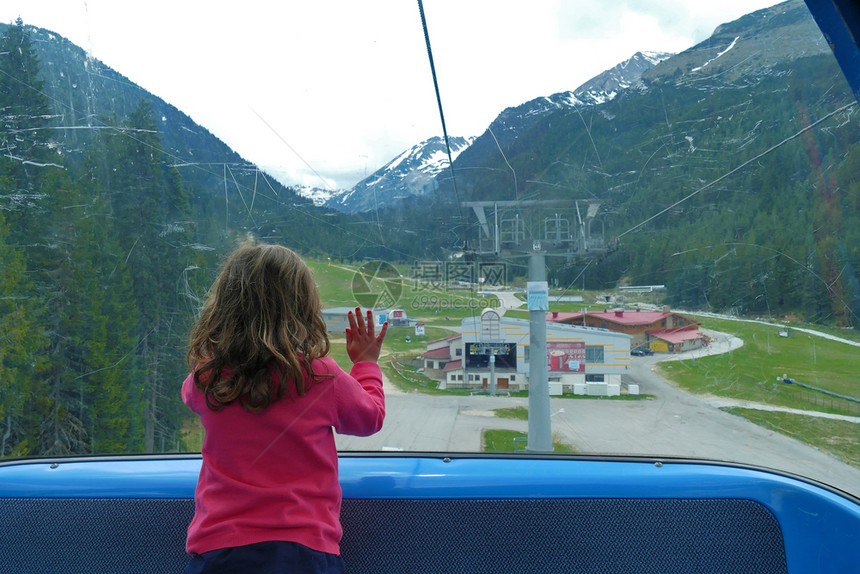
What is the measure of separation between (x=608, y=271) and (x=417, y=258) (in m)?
0.58

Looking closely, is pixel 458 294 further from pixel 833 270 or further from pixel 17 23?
pixel 17 23

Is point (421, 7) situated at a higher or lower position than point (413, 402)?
higher

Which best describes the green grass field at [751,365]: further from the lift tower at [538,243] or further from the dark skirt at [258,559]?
the dark skirt at [258,559]

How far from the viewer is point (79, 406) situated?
1.64 m

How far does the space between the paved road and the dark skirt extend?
0.60 meters

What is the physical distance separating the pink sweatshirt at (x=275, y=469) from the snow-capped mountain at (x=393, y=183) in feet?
2.22

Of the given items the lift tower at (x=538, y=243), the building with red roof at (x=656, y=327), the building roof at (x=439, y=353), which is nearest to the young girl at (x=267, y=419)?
the building roof at (x=439, y=353)

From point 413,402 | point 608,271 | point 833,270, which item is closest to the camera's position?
point 833,270

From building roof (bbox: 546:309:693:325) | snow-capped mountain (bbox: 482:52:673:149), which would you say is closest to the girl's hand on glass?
building roof (bbox: 546:309:693:325)

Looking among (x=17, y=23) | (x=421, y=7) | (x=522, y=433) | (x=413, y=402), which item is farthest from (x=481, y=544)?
(x=17, y=23)

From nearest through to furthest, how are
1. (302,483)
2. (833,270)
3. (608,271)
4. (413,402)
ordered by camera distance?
(302,483) → (833,270) → (608,271) → (413,402)

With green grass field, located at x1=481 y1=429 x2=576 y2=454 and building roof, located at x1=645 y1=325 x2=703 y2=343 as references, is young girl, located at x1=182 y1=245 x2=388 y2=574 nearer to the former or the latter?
green grass field, located at x1=481 y1=429 x2=576 y2=454

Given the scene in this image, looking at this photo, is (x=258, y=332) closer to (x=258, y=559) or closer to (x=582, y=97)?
(x=258, y=559)

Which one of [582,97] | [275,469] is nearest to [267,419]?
[275,469]
